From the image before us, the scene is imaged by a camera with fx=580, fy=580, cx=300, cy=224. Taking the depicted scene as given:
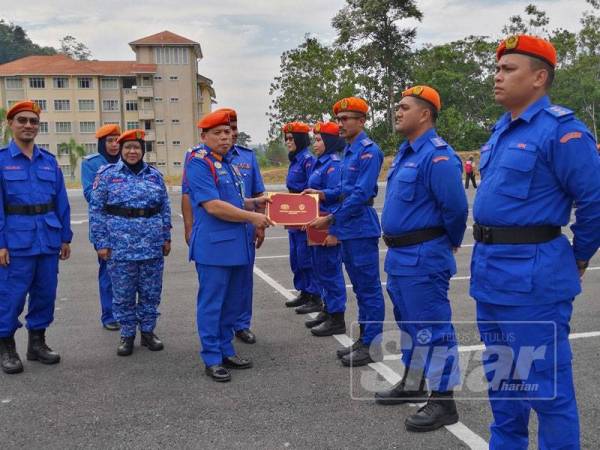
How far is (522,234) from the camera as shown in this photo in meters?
2.59

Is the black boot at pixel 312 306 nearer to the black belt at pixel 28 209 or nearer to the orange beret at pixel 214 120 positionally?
the orange beret at pixel 214 120

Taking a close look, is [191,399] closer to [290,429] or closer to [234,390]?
[234,390]

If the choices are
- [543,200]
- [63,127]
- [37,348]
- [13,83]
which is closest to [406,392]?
[543,200]

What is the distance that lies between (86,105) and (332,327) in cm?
5959

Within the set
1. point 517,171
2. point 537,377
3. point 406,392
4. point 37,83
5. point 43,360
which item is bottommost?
point 43,360

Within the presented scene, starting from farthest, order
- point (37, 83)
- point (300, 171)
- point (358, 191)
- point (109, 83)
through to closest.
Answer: point (109, 83) < point (37, 83) < point (300, 171) < point (358, 191)

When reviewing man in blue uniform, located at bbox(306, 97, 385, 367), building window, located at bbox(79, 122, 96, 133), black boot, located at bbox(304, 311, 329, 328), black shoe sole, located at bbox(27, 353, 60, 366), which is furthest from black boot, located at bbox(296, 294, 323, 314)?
building window, located at bbox(79, 122, 96, 133)

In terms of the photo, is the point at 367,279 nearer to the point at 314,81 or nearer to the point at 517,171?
the point at 517,171

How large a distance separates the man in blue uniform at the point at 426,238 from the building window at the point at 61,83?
61.7 metres

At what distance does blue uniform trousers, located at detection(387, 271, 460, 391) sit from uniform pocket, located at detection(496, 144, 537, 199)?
97 cm

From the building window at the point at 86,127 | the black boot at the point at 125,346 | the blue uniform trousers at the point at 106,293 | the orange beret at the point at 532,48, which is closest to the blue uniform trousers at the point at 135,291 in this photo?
the black boot at the point at 125,346

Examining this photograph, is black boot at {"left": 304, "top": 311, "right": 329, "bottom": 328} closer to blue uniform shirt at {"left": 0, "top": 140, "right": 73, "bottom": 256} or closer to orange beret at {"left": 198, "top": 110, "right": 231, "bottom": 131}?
orange beret at {"left": 198, "top": 110, "right": 231, "bottom": 131}

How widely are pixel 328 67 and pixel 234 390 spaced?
37.3 m

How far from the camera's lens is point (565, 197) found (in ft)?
8.57
